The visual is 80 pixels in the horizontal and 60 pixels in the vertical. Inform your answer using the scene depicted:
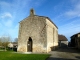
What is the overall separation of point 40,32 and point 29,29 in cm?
292

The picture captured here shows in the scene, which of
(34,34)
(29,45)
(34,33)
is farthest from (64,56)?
(29,45)

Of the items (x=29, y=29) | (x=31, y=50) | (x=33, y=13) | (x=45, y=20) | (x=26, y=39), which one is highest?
(x=33, y=13)

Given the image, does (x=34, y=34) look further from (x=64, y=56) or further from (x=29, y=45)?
(x=64, y=56)

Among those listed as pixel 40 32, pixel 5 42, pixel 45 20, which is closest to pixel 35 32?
pixel 40 32

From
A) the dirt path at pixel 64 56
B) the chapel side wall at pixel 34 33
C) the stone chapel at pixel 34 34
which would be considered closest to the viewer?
the dirt path at pixel 64 56

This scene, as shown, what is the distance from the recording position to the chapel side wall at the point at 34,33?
27844 millimetres

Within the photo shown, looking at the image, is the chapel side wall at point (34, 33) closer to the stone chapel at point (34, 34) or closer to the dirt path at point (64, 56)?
the stone chapel at point (34, 34)

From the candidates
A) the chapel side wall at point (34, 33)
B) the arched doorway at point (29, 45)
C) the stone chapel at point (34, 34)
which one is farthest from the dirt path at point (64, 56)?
the arched doorway at point (29, 45)

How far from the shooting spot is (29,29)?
29.6m

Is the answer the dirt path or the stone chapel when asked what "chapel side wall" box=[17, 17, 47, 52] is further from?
the dirt path

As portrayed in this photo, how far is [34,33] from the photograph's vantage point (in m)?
28.8

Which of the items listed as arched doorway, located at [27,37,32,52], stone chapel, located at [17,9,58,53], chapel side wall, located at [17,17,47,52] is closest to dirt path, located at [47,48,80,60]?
stone chapel, located at [17,9,58,53]

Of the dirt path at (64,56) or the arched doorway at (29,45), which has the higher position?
the arched doorway at (29,45)

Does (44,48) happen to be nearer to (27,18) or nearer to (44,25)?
(44,25)
